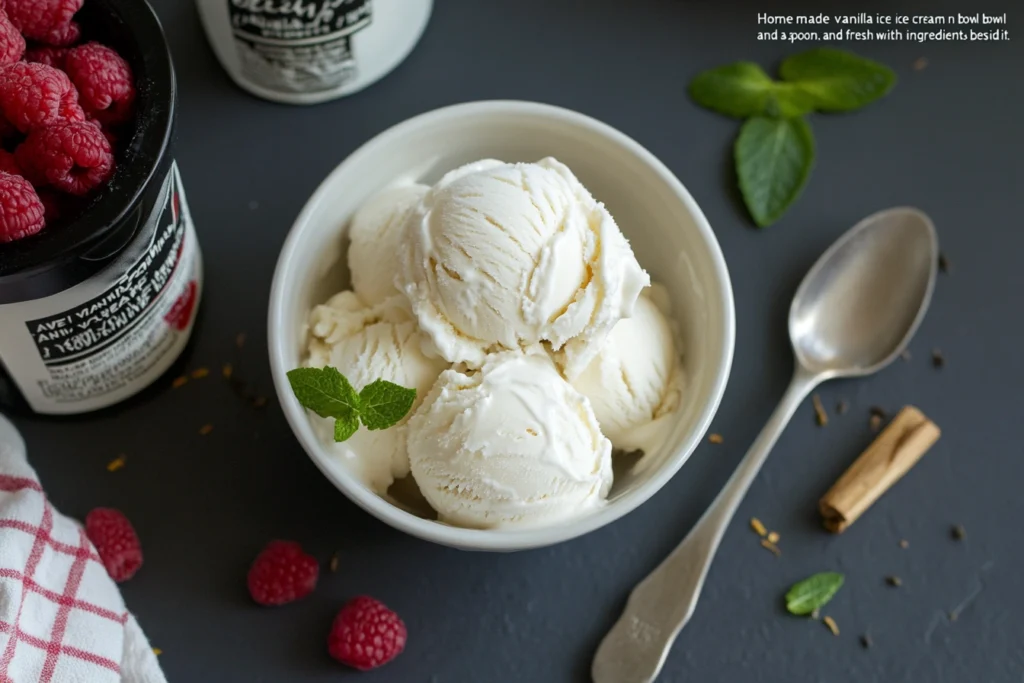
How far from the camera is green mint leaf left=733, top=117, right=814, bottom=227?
4.50ft

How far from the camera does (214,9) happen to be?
1278mm

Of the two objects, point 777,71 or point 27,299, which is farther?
point 777,71

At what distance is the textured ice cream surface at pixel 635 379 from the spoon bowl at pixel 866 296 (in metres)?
0.23

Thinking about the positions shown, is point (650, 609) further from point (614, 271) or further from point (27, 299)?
point (27, 299)

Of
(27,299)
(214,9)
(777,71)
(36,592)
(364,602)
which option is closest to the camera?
(27,299)

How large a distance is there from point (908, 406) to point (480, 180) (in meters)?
0.62

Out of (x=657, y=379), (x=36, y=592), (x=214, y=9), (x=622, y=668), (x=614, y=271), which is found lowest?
(x=622, y=668)

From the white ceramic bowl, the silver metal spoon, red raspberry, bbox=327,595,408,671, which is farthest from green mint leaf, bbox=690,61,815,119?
red raspberry, bbox=327,595,408,671

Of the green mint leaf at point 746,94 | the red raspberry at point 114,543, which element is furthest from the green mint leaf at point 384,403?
the green mint leaf at point 746,94

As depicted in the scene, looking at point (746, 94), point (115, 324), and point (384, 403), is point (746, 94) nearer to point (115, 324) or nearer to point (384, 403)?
point (384, 403)

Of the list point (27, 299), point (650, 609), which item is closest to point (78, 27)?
point (27, 299)

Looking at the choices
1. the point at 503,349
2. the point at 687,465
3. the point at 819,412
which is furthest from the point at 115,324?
the point at 819,412

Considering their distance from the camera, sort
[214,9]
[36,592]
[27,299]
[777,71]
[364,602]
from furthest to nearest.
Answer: [777,71] → [214,9] → [364,602] → [36,592] → [27,299]

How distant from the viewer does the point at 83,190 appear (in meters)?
0.94
